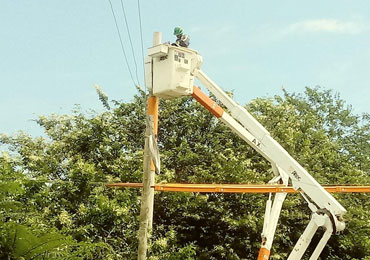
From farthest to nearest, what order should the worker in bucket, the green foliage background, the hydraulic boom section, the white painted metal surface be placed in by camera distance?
the green foliage background → the worker in bucket → the white painted metal surface → the hydraulic boom section

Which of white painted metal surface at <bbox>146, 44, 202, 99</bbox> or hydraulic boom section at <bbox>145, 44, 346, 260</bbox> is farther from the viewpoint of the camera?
white painted metal surface at <bbox>146, 44, 202, 99</bbox>

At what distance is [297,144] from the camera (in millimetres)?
19078

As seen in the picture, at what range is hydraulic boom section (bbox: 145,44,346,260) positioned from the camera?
9.27m

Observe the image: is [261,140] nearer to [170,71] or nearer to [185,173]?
[170,71]

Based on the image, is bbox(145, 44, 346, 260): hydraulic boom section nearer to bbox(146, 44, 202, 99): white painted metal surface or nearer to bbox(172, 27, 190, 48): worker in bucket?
bbox(146, 44, 202, 99): white painted metal surface

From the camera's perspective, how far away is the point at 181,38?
33.9ft

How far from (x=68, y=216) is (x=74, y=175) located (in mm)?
1010

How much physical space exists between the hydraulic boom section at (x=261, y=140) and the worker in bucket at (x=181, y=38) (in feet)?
0.65

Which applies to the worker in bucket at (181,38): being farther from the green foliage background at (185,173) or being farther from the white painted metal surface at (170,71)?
the green foliage background at (185,173)

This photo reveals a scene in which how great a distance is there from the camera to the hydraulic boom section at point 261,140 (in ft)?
30.4

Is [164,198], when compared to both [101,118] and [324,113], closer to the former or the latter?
[101,118]

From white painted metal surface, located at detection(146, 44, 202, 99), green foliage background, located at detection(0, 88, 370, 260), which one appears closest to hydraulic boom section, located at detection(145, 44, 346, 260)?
white painted metal surface, located at detection(146, 44, 202, 99)

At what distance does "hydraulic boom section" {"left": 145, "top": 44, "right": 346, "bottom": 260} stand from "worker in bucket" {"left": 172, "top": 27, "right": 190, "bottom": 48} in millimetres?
200

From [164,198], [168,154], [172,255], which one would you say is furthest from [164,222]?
[172,255]
